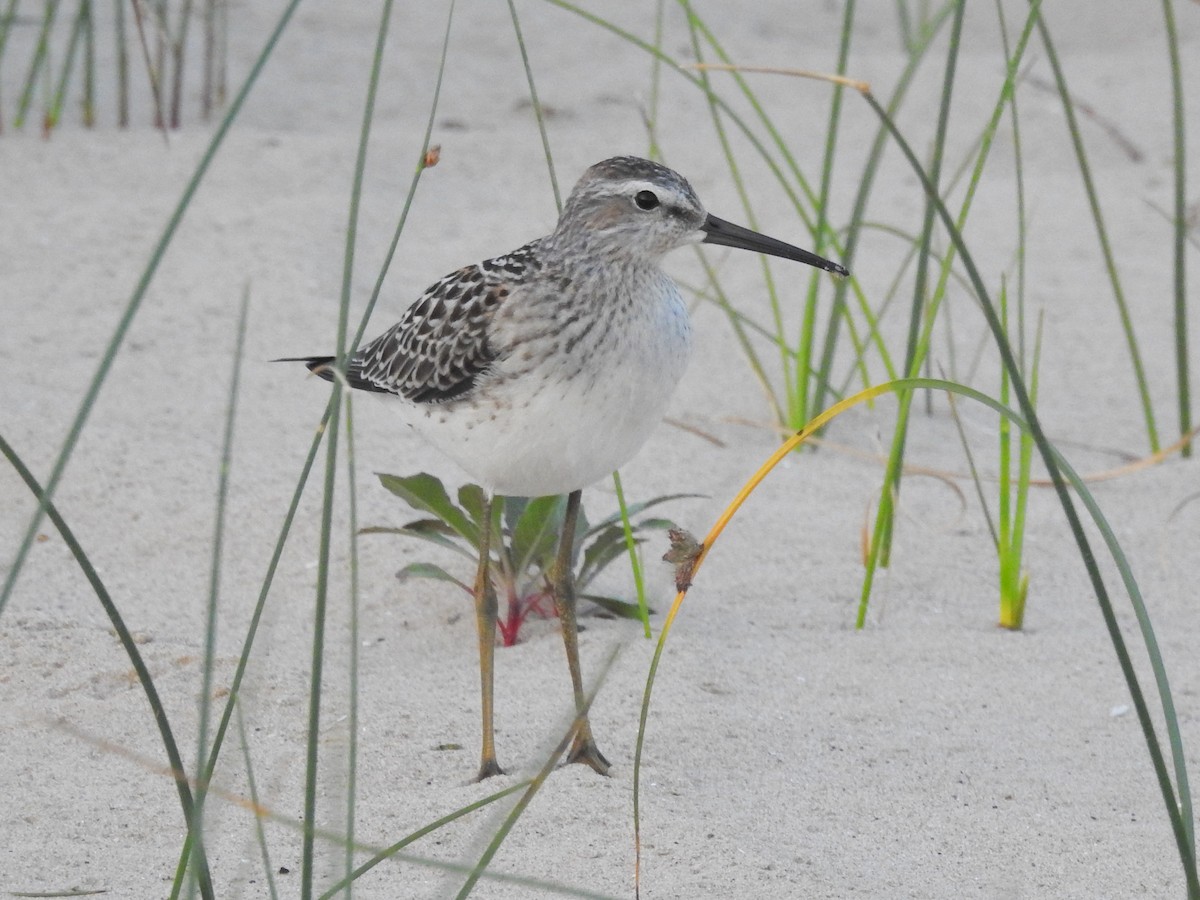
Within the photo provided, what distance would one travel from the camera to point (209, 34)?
7.42m

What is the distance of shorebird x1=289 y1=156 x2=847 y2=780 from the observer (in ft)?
10.8

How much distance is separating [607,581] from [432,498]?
737mm

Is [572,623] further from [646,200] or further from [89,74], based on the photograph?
[89,74]

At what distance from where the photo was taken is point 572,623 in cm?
360

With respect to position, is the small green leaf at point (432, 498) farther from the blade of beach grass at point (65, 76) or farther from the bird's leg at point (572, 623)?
the blade of beach grass at point (65, 76)

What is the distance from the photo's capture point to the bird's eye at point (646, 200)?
11.4 ft

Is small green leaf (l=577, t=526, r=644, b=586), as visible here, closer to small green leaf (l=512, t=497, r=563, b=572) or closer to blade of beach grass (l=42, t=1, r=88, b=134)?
small green leaf (l=512, t=497, r=563, b=572)

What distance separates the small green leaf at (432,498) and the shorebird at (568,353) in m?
0.27

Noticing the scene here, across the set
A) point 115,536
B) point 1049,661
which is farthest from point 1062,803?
point 115,536

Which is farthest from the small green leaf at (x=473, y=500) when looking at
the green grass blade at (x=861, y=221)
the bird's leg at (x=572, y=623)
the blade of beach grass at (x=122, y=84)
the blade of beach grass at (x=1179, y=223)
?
the blade of beach grass at (x=122, y=84)

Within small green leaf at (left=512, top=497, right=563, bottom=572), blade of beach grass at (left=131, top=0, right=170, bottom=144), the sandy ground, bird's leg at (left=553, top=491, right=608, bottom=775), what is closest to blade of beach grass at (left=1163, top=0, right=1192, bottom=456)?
the sandy ground

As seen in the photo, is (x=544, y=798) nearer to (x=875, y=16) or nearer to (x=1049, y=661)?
(x=1049, y=661)

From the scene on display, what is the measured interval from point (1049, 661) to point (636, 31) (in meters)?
5.80

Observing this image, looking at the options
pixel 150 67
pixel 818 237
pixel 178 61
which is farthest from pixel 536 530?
pixel 178 61
